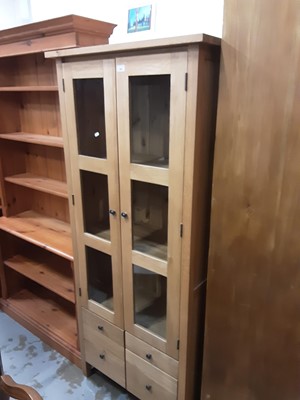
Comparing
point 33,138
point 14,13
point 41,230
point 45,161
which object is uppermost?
point 14,13

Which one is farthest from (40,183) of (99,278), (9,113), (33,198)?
(99,278)

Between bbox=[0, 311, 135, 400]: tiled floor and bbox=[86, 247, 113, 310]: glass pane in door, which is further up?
bbox=[86, 247, 113, 310]: glass pane in door

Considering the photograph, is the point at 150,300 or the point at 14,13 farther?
the point at 14,13

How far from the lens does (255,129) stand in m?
1.15

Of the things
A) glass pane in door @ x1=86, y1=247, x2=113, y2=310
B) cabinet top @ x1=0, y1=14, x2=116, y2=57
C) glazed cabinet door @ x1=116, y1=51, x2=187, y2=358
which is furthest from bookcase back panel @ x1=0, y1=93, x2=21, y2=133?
glazed cabinet door @ x1=116, y1=51, x2=187, y2=358

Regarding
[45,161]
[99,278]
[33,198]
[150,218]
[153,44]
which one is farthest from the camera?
[33,198]

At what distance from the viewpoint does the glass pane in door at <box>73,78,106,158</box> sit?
152cm

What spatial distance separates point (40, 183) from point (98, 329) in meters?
1.03

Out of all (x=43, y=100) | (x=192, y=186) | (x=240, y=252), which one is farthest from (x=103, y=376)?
(x=43, y=100)

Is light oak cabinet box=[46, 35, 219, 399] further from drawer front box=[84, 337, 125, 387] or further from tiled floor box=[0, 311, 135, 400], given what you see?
tiled floor box=[0, 311, 135, 400]

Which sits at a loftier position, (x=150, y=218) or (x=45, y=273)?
(x=150, y=218)

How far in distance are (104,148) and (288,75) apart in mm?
840

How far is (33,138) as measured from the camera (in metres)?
2.16

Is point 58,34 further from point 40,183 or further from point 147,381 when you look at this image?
point 147,381
